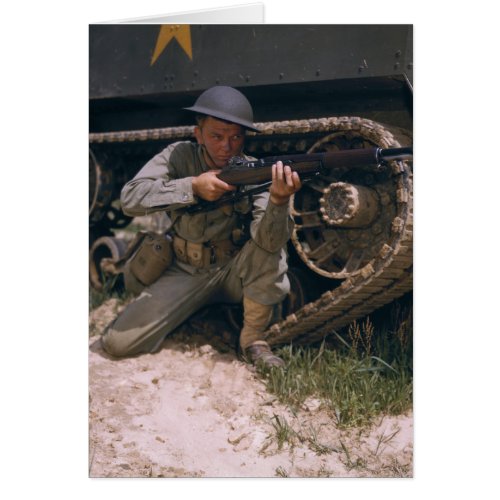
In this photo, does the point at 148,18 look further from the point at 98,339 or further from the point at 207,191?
the point at 98,339

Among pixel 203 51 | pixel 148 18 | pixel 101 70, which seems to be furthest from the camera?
pixel 101 70

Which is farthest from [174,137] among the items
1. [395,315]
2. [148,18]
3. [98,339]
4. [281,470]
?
[281,470]

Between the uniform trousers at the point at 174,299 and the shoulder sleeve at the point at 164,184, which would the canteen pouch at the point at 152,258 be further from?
the shoulder sleeve at the point at 164,184

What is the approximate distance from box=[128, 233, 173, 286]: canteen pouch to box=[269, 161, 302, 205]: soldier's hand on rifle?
44.7 inches

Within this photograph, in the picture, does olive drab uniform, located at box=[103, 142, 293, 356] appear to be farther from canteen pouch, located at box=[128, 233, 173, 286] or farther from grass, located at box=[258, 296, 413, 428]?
grass, located at box=[258, 296, 413, 428]

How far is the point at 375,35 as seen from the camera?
4777 millimetres

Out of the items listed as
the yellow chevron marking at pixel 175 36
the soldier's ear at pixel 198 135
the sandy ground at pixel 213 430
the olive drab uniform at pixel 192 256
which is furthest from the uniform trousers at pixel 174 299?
the yellow chevron marking at pixel 175 36

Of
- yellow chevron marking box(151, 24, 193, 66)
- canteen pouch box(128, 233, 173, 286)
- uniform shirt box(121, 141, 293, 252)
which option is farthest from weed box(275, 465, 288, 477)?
yellow chevron marking box(151, 24, 193, 66)

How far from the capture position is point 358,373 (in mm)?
5023

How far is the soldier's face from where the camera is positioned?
509cm

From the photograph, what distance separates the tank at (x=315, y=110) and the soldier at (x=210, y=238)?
22 cm

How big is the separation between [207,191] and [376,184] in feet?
3.27

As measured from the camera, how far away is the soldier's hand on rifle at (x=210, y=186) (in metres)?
5.00

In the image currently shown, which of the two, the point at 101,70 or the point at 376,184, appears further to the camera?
the point at 101,70
